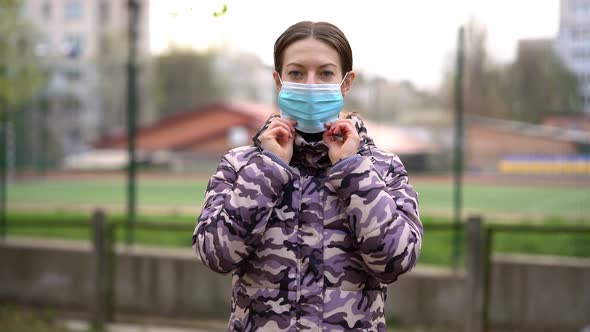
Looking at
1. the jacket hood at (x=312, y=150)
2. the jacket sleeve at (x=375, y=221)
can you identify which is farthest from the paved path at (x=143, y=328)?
the jacket sleeve at (x=375, y=221)

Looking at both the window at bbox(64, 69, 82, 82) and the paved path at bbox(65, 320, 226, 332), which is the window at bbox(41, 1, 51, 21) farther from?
the paved path at bbox(65, 320, 226, 332)

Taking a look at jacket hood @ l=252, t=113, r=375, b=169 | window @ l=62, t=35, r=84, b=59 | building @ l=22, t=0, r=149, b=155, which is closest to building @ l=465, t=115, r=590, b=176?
building @ l=22, t=0, r=149, b=155

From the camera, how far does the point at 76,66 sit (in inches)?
395

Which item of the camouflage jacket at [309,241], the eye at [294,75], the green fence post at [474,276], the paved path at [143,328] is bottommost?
the paved path at [143,328]

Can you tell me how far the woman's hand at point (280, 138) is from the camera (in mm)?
2188

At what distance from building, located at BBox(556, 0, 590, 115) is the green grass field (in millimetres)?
1033

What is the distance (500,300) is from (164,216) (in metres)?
6.58

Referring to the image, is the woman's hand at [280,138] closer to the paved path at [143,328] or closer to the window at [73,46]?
the paved path at [143,328]

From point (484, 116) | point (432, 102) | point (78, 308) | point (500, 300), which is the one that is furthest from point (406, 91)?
point (78, 308)

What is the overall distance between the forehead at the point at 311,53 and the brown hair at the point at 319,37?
12mm

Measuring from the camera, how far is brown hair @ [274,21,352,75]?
222 centimetres

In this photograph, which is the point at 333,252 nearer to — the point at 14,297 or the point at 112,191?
the point at 14,297

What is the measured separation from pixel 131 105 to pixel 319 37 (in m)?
6.49

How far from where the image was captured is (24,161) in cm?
995
